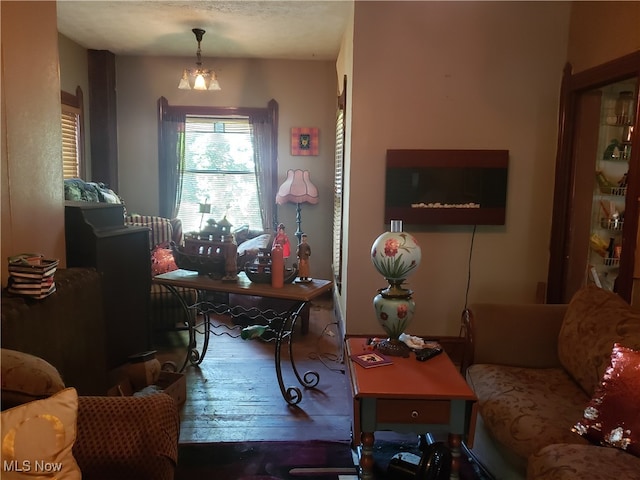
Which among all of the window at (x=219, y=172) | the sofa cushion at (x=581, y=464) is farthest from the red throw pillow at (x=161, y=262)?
the sofa cushion at (x=581, y=464)

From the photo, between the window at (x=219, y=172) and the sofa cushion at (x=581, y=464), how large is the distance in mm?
4274

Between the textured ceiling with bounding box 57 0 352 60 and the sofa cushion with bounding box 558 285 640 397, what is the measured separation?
8.70ft

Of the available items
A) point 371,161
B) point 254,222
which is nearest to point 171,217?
point 254,222

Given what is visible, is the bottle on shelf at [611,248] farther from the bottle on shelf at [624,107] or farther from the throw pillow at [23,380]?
the throw pillow at [23,380]

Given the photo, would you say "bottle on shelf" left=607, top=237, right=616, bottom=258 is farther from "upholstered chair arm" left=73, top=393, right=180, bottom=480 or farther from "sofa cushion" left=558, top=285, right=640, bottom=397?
"upholstered chair arm" left=73, top=393, right=180, bottom=480

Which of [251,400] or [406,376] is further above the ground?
[406,376]

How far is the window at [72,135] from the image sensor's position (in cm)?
480

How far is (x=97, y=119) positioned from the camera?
528cm

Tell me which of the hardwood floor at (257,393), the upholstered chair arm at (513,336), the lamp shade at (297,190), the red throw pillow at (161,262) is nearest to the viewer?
the upholstered chair arm at (513,336)

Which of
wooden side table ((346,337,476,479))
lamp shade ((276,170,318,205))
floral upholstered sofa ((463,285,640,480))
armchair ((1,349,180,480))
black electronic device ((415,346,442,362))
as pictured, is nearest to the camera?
armchair ((1,349,180,480))

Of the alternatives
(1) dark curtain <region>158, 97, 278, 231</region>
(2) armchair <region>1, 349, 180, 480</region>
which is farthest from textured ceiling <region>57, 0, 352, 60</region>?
(2) armchair <region>1, 349, 180, 480</region>

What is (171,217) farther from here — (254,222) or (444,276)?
(444,276)

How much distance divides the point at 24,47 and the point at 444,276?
287cm

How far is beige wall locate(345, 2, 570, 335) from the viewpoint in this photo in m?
3.41
